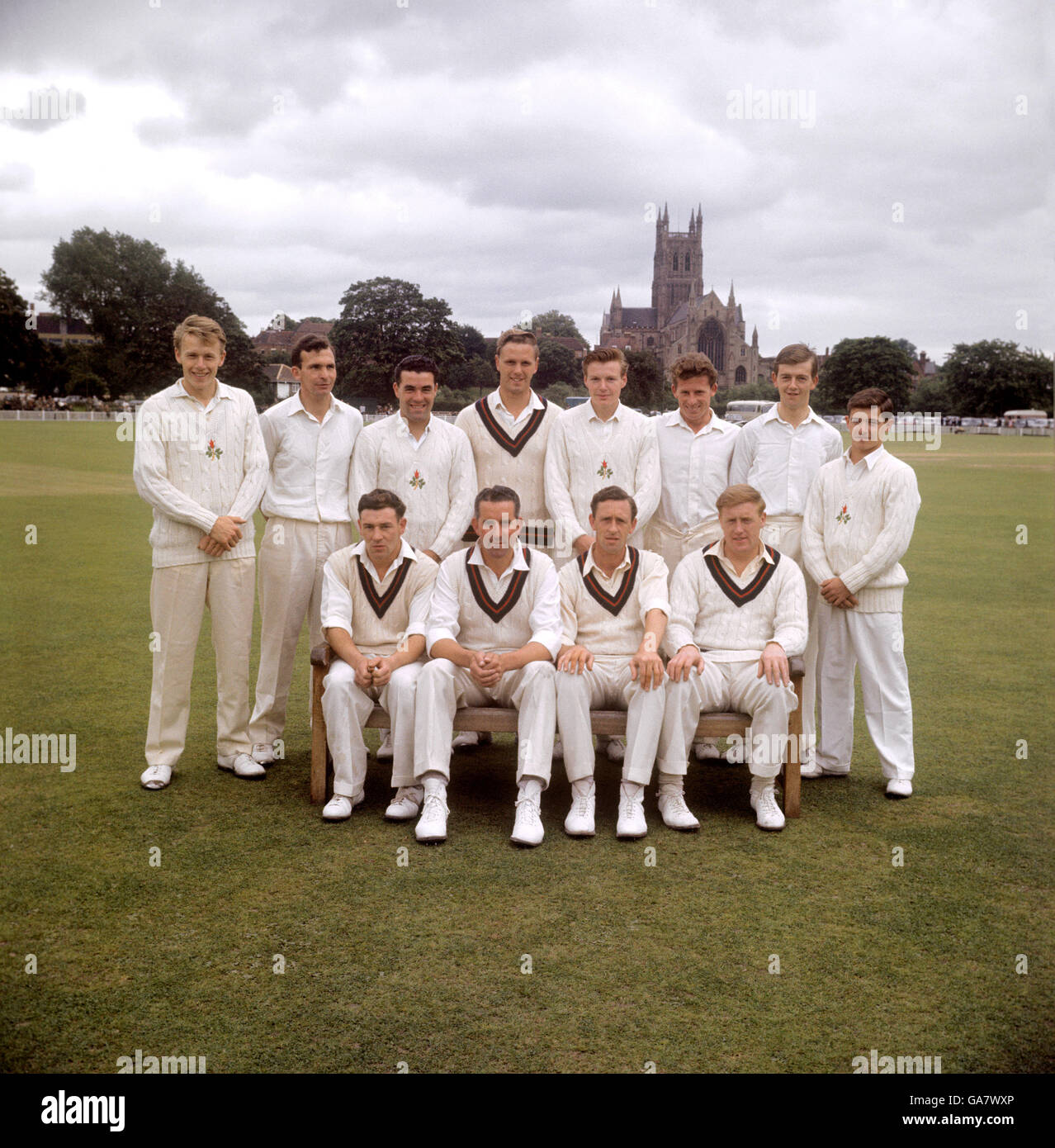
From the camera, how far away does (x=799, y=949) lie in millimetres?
3836

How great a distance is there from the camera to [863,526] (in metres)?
5.66

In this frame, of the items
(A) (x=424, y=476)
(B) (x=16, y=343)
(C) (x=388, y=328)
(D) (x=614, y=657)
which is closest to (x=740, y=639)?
(D) (x=614, y=657)

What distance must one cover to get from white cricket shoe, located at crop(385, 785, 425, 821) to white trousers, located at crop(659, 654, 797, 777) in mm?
1270

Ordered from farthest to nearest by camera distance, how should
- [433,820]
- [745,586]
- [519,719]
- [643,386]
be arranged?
[643,386] → [745,586] → [519,719] → [433,820]

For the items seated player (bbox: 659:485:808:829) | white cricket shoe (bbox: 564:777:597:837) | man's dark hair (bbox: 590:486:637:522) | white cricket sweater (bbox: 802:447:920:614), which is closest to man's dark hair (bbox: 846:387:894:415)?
white cricket sweater (bbox: 802:447:920:614)

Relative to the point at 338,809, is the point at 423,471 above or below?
above

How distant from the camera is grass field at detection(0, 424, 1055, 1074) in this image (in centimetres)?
322

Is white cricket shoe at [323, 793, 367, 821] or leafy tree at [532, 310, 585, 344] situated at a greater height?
leafy tree at [532, 310, 585, 344]

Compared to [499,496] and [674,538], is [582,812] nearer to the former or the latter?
[499,496]

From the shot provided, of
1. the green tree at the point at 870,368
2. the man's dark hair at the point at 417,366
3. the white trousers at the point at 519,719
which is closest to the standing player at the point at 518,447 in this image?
the man's dark hair at the point at 417,366

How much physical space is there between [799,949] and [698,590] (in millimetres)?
2146

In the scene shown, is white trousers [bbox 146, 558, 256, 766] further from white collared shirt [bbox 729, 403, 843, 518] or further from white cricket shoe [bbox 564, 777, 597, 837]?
white collared shirt [bbox 729, 403, 843, 518]

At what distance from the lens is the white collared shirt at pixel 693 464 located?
602 centimetres

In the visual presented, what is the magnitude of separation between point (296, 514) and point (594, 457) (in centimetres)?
177
